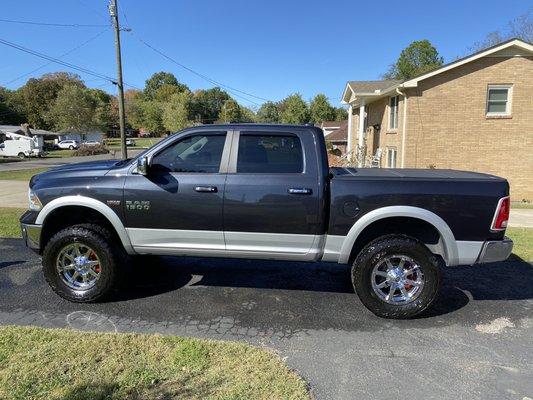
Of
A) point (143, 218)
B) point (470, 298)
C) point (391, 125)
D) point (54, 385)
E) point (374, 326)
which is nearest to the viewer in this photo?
point (54, 385)

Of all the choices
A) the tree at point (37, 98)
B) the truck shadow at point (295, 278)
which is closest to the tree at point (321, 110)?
the tree at point (37, 98)

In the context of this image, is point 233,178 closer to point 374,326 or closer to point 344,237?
point 344,237

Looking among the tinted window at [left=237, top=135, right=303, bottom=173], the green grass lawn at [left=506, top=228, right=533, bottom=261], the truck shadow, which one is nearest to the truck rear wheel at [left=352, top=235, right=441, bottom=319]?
the truck shadow

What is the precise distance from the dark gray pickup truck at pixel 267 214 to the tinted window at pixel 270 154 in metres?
0.01

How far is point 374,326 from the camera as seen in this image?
4.05 metres

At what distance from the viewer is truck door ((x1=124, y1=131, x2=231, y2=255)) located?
4238 mm

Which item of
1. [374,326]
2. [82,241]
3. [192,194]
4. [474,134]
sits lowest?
[374,326]

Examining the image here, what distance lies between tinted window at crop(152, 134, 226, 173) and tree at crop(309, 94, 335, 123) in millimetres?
73082

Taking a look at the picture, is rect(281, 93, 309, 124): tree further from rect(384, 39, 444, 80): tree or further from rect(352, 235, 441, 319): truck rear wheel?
rect(352, 235, 441, 319): truck rear wheel

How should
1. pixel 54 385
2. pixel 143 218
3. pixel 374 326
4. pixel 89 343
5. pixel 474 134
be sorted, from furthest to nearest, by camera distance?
pixel 474 134 < pixel 143 218 < pixel 374 326 < pixel 89 343 < pixel 54 385

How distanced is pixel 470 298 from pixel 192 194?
328 cm

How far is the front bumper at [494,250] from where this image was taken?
4.04 meters

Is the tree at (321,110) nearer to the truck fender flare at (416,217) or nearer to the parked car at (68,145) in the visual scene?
the parked car at (68,145)

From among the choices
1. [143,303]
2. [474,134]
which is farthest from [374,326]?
[474,134]
